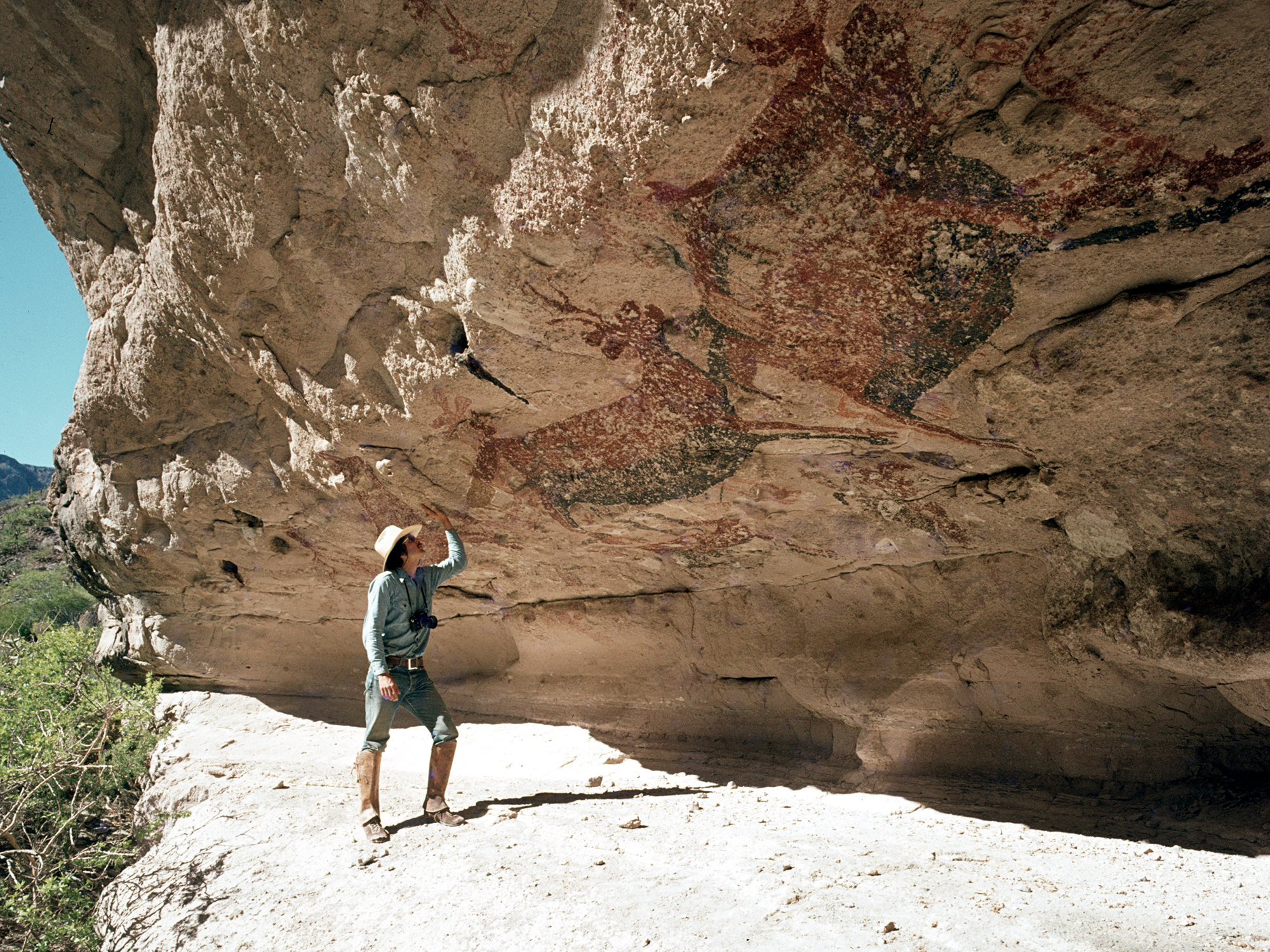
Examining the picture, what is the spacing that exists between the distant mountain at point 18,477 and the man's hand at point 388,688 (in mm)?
22804

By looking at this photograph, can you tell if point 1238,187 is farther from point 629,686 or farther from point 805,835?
point 629,686

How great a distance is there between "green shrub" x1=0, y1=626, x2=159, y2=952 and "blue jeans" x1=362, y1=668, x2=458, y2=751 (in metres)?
1.02

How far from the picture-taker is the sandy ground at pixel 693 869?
154 centimetres

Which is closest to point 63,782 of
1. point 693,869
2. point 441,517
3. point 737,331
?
point 441,517

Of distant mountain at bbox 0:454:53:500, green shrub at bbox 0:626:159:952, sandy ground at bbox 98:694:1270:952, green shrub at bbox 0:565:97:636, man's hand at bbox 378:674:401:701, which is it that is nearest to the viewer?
sandy ground at bbox 98:694:1270:952

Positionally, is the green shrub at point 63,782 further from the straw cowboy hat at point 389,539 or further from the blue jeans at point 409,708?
the straw cowboy hat at point 389,539

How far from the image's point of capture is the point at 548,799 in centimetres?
278

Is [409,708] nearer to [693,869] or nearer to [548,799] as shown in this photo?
[548,799]

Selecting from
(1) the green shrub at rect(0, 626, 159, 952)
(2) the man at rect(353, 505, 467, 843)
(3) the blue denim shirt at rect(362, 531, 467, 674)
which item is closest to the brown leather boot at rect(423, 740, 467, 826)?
(2) the man at rect(353, 505, 467, 843)

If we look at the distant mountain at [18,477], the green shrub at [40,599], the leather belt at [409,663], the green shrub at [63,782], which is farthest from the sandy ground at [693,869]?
the distant mountain at [18,477]

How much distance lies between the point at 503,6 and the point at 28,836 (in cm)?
327

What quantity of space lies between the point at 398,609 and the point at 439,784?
570 mm

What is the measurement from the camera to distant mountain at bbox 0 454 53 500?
20.5 m

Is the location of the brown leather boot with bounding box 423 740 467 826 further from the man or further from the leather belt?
the leather belt
